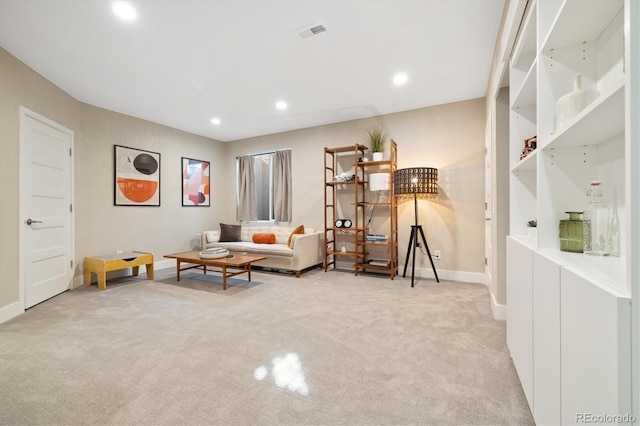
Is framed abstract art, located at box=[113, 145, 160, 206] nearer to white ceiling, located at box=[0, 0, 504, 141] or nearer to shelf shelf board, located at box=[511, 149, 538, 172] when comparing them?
white ceiling, located at box=[0, 0, 504, 141]

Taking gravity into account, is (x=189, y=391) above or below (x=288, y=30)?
below

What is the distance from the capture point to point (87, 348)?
216 centimetres

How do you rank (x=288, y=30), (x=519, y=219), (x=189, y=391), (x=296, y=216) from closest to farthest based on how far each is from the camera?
(x=189, y=391) → (x=519, y=219) → (x=288, y=30) → (x=296, y=216)

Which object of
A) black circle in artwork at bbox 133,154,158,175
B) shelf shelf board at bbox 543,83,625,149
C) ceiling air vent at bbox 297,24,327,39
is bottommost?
shelf shelf board at bbox 543,83,625,149

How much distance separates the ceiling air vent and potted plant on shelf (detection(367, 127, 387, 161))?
229cm

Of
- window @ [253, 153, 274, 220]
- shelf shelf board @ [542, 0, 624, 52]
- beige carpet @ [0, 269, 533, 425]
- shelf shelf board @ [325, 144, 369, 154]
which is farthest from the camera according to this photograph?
window @ [253, 153, 274, 220]

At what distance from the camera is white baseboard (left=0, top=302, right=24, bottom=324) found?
271 centimetres

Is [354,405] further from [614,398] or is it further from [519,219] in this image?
[519,219]

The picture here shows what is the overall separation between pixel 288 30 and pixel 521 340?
9.60 ft

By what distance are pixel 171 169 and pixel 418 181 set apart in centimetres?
456

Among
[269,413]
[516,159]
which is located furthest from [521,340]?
[269,413]

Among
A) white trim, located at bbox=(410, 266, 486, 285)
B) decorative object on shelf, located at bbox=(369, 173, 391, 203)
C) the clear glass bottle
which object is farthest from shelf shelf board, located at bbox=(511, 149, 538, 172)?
white trim, located at bbox=(410, 266, 486, 285)

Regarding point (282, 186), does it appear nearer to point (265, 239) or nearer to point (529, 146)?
point (265, 239)

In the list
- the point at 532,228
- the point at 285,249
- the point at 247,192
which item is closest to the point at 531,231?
the point at 532,228
